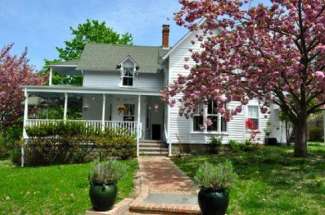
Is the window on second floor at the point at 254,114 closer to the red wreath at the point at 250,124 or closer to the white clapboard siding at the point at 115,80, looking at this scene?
the red wreath at the point at 250,124

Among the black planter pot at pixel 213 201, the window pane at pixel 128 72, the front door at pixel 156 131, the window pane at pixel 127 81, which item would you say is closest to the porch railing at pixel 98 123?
the front door at pixel 156 131

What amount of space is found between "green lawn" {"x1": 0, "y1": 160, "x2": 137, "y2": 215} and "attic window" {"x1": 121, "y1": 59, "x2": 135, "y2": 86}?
10676mm

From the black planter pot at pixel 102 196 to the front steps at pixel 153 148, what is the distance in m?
11.9

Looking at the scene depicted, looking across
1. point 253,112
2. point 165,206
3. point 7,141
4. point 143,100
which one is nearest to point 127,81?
point 143,100

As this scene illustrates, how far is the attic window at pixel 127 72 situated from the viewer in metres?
22.5

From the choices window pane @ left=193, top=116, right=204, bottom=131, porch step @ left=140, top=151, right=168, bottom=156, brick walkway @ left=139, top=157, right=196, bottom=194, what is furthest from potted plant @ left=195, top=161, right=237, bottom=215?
window pane @ left=193, top=116, right=204, bottom=131

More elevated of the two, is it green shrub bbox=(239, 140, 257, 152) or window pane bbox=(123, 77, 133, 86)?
window pane bbox=(123, 77, 133, 86)

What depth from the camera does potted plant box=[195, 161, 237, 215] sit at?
634cm

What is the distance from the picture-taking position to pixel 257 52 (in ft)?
42.6

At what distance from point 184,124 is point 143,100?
3322mm

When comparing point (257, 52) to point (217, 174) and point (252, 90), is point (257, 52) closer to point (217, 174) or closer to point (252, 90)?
point (252, 90)

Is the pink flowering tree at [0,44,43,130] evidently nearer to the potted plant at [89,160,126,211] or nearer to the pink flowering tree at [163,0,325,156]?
the pink flowering tree at [163,0,325,156]

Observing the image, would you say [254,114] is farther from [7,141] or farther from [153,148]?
[7,141]

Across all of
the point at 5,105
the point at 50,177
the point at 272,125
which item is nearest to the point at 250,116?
the point at 272,125
